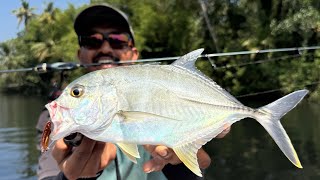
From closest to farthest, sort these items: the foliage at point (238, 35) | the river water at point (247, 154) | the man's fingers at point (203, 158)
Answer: the man's fingers at point (203, 158) < the river water at point (247, 154) < the foliage at point (238, 35)

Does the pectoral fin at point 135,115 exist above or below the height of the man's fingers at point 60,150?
above

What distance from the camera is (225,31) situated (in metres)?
33.5

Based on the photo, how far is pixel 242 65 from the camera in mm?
30312

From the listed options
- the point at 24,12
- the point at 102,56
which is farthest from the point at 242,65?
the point at 24,12

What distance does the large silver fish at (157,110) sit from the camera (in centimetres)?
151

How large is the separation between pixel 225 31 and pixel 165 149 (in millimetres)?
32290

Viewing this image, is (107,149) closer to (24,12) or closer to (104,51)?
(104,51)

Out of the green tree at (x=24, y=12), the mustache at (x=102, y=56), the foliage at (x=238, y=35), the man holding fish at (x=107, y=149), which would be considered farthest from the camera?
the green tree at (x=24, y=12)

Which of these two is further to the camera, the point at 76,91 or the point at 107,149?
the point at 107,149

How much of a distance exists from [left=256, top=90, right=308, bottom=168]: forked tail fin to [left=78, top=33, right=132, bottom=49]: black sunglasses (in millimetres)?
1544

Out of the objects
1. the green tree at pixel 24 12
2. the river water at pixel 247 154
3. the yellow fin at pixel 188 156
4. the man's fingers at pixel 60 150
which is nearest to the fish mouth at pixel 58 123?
the yellow fin at pixel 188 156

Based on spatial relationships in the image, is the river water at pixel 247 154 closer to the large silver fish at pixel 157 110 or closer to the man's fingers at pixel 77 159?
the man's fingers at pixel 77 159

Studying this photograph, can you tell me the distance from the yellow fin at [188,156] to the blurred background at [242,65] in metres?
10.3

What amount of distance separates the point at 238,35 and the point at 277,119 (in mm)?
31720
